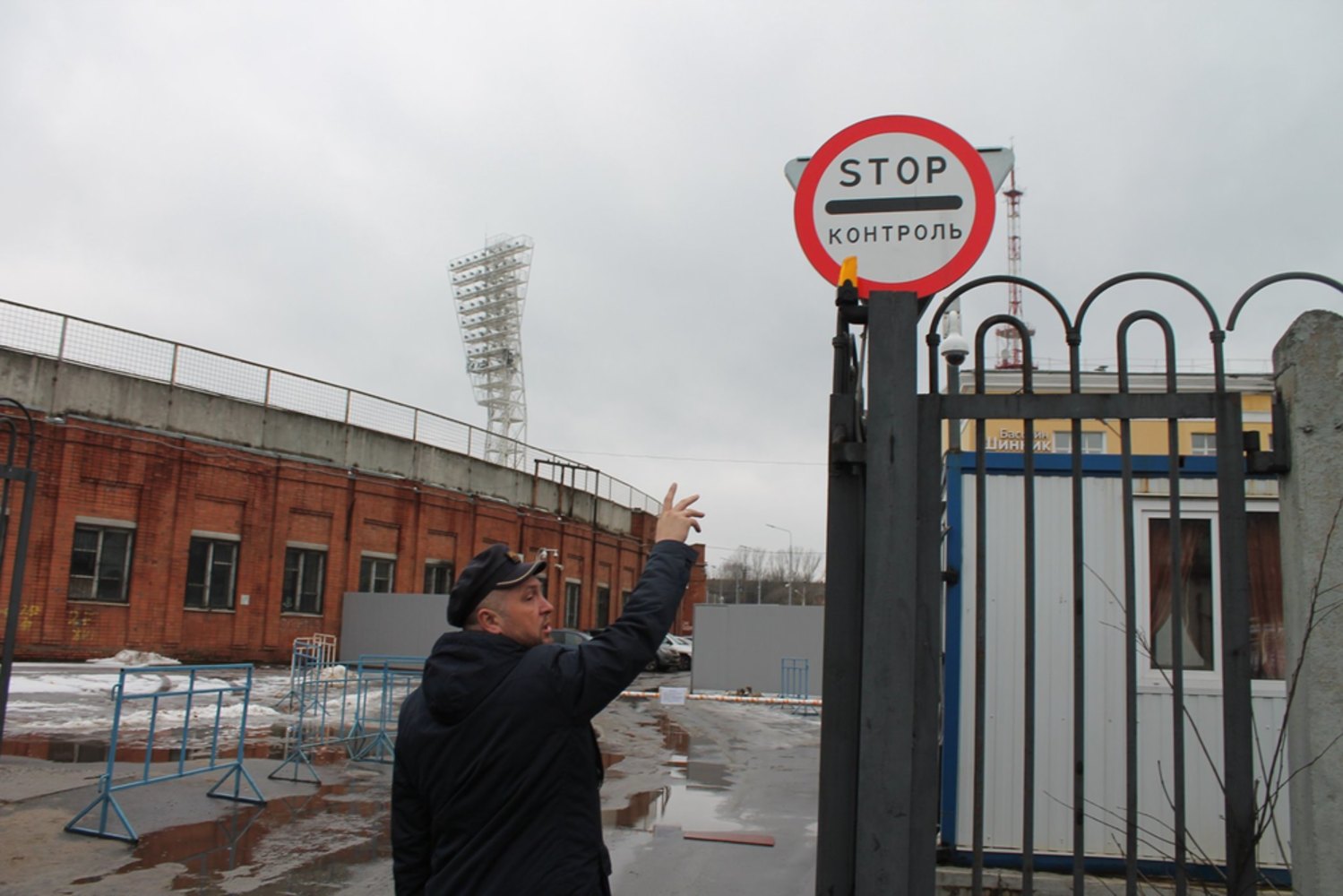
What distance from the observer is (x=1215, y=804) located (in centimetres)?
565

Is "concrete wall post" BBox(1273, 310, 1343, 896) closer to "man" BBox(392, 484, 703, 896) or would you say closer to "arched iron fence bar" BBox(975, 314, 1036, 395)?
"arched iron fence bar" BBox(975, 314, 1036, 395)

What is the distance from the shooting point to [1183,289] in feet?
8.88

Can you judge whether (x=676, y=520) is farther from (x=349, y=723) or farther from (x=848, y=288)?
(x=349, y=723)

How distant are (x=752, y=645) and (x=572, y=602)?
15.5 m

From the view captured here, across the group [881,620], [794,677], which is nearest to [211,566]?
[794,677]

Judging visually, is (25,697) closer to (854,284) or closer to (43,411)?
(43,411)

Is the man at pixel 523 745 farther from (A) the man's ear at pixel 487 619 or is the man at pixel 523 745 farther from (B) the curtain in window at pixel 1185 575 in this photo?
(B) the curtain in window at pixel 1185 575

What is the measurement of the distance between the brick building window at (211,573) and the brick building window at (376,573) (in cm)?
451

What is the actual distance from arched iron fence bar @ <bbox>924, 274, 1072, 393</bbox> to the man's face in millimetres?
1243

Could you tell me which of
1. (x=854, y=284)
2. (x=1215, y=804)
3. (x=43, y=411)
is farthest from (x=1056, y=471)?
(x=43, y=411)

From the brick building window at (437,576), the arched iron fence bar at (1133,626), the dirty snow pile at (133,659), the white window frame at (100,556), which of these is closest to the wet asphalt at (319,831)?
the arched iron fence bar at (1133,626)

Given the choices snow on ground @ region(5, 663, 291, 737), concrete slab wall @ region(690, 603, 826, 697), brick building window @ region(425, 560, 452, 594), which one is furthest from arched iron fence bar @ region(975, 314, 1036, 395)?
brick building window @ region(425, 560, 452, 594)

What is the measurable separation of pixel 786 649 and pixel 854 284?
88.5 ft

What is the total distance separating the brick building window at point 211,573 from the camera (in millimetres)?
25828
